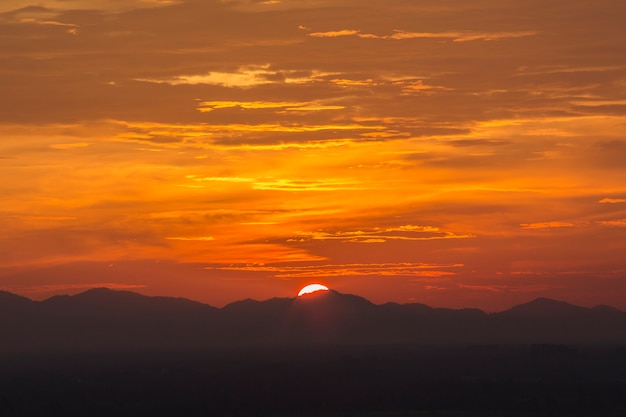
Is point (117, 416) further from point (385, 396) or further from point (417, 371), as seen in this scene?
point (417, 371)

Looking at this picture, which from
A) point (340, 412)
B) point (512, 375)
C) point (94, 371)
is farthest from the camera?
point (94, 371)

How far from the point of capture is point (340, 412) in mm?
109500

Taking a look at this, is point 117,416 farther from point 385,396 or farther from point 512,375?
point 512,375

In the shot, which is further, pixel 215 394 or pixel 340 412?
pixel 215 394

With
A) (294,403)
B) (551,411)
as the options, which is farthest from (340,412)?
(551,411)

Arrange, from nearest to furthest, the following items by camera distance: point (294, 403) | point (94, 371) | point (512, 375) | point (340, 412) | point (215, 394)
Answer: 1. point (340, 412)
2. point (294, 403)
3. point (215, 394)
4. point (512, 375)
5. point (94, 371)

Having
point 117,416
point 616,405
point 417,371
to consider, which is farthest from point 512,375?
point 117,416

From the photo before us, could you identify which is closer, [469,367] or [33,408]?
[33,408]

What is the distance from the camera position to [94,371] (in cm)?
18325

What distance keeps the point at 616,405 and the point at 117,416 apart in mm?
51142

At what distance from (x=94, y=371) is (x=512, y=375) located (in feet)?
223

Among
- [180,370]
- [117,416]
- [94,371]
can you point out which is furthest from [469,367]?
[117,416]

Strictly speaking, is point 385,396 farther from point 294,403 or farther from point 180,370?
point 180,370

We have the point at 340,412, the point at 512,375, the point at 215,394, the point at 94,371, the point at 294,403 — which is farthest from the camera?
the point at 94,371
